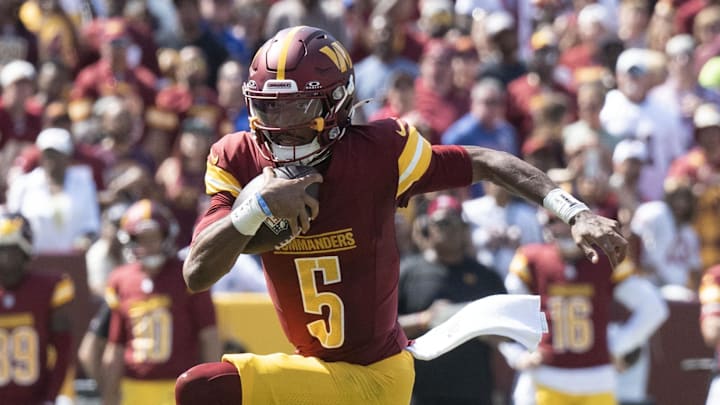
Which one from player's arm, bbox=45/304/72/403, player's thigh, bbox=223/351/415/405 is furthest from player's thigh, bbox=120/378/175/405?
player's thigh, bbox=223/351/415/405

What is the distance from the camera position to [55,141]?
35.0ft

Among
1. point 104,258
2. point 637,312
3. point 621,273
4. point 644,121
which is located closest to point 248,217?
point 621,273

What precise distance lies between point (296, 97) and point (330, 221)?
0.46 m

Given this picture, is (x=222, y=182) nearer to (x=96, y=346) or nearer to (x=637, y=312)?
(x=96, y=346)

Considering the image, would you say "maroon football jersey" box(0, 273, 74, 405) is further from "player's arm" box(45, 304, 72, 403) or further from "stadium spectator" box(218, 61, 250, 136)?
"stadium spectator" box(218, 61, 250, 136)

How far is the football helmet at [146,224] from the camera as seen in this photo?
9125 mm

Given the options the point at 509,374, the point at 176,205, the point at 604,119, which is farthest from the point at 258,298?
the point at 604,119

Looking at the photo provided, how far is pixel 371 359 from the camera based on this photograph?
5.23m

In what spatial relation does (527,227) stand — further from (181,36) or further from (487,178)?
(487,178)

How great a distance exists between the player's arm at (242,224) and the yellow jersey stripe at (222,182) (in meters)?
0.17

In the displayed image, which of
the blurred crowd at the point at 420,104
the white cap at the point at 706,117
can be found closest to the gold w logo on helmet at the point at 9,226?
the blurred crowd at the point at 420,104

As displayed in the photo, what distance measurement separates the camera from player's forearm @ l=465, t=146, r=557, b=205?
17.1 feet

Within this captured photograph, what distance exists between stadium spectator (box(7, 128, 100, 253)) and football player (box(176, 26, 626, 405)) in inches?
222

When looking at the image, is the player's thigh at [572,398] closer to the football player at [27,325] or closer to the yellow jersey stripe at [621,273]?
the yellow jersey stripe at [621,273]
